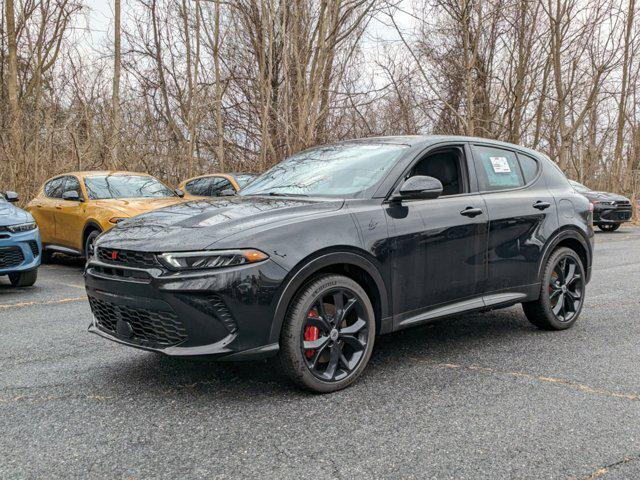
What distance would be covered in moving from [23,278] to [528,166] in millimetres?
6353

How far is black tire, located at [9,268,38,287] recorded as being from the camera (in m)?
7.81

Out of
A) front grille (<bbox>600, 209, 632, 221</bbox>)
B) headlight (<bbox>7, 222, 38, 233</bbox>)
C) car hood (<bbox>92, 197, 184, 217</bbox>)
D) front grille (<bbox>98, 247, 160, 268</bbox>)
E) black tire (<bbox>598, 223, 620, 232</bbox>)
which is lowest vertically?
black tire (<bbox>598, 223, 620, 232</bbox>)

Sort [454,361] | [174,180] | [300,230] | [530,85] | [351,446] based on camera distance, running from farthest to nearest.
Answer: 1. [530,85]
2. [174,180]
3. [454,361]
4. [300,230]
5. [351,446]

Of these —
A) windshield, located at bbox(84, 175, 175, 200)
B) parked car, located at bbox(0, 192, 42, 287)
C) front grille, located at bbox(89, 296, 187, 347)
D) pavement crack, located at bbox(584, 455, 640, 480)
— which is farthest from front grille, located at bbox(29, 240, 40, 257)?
pavement crack, located at bbox(584, 455, 640, 480)

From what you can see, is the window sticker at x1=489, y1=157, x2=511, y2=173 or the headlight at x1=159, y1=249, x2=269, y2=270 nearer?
the headlight at x1=159, y1=249, x2=269, y2=270

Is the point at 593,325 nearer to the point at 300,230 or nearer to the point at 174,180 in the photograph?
the point at 300,230

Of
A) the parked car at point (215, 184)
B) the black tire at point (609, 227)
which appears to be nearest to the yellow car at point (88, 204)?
the parked car at point (215, 184)

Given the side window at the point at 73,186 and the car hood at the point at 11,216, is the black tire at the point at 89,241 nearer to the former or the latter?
the side window at the point at 73,186

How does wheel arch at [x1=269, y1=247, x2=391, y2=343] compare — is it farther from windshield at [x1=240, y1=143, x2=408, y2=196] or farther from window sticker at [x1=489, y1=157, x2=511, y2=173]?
window sticker at [x1=489, y1=157, x2=511, y2=173]

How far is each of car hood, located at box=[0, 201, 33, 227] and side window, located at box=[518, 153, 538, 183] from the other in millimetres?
5946

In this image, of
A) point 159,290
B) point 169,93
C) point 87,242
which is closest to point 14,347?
point 159,290

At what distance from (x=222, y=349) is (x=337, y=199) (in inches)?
51.4

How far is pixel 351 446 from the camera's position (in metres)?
2.93

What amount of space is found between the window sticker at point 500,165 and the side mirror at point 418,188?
1.17 meters
